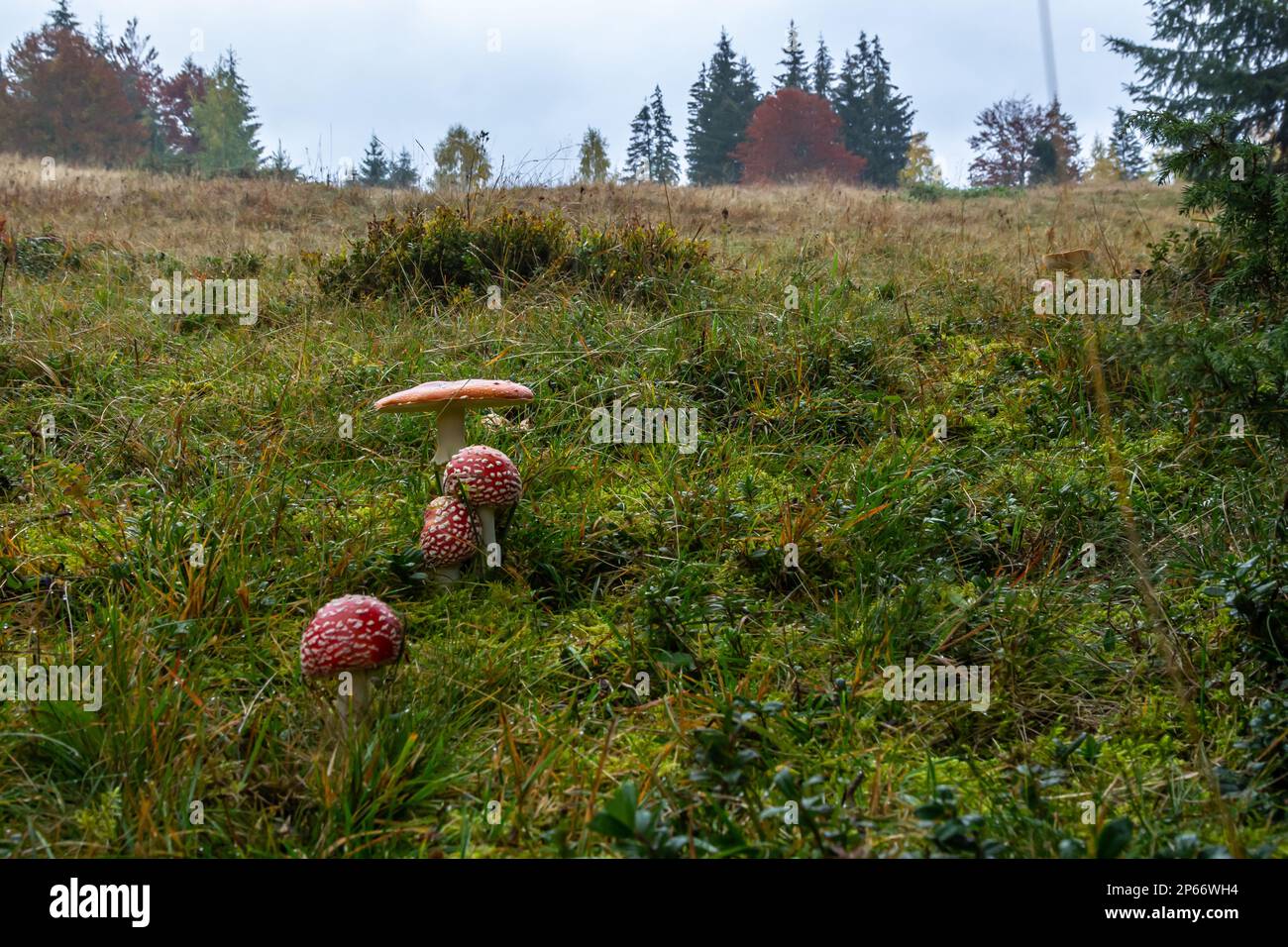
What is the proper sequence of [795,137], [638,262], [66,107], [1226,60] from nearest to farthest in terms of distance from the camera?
[638,262], [1226,60], [66,107], [795,137]

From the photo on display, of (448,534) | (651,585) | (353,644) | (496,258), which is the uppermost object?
(496,258)

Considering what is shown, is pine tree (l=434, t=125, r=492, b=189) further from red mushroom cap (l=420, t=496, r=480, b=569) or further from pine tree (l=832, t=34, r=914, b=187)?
pine tree (l=832, t=34, r=914, b=187)

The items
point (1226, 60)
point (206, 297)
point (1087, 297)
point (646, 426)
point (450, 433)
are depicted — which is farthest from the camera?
point (1226, 60)

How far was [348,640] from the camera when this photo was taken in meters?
2.28

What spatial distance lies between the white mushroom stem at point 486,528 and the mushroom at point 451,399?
455 mm

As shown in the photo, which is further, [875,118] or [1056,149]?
[875,118]

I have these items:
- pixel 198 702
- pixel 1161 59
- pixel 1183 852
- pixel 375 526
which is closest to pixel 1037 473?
pixel 1183 852

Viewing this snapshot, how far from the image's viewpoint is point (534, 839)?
206cm

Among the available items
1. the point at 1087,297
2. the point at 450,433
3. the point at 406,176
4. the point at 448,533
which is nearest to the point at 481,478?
the point at 448,533

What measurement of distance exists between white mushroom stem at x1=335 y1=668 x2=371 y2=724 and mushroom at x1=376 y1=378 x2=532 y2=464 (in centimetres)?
131

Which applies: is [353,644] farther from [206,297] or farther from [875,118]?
[875,118]

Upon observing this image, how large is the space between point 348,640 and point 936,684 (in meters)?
1.84
